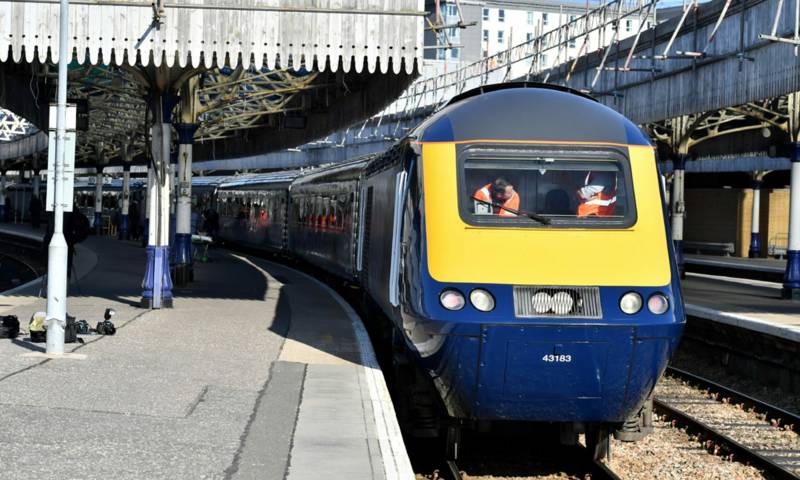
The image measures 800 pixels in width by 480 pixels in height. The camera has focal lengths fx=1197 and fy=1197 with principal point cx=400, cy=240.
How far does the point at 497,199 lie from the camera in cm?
1056

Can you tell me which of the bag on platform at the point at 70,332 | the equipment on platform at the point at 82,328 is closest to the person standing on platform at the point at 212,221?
the equipment on platform at the point at 82,328

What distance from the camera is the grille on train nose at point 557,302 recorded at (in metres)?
9.96

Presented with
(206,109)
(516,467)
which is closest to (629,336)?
(516,467)

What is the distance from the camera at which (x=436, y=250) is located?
33.8 ft

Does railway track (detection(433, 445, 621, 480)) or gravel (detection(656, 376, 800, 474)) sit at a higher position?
railway track (detection(433, 445, 621, 480))

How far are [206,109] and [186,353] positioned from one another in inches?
630

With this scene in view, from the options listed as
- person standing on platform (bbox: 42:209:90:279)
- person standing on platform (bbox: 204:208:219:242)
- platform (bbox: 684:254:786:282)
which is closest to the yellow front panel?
person standing on platform (bbox: 42:209:90:279)

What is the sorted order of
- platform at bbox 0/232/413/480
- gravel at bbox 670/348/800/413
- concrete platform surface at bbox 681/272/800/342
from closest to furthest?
platform at bbox 0/232/413/480 → gravel at bbox 670/348/800/413 → concrete platform surface at bbox 681/272/800/342

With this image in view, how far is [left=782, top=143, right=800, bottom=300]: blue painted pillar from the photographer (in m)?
26.8

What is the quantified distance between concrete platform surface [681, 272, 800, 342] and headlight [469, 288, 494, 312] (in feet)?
27.6

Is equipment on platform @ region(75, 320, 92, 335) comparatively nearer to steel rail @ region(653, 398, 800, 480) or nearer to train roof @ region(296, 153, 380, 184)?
train roof @ region(296, 153, 380, 184)

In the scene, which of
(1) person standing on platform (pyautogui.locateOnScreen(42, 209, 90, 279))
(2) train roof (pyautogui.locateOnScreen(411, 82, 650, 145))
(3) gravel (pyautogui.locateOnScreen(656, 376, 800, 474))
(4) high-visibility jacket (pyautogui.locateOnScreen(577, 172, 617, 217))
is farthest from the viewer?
(1) person standing on platform (pyautogui.locateOnScreen(42, 209, 90, 279))

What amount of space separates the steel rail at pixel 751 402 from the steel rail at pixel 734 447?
1.37m

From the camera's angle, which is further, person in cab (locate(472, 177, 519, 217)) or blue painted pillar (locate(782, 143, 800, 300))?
blue painted pillar (locate(782, 143, 800, 300))
